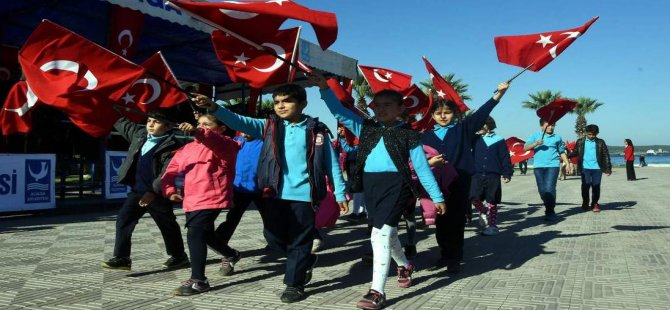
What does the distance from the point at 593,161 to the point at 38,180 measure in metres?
10.8

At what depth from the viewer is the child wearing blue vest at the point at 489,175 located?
7605mm

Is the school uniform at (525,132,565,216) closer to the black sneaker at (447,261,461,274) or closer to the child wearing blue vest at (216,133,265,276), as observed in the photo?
the black sneaker at (447,261,461,274)

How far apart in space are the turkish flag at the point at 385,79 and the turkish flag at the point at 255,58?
2.44 m

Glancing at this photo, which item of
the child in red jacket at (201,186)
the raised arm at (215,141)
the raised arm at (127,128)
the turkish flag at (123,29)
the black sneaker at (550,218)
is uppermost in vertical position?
the turkish flag at (123,29)

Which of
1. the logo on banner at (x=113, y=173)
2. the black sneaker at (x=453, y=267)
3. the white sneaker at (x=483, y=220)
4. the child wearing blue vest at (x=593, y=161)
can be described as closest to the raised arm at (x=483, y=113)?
the black sneaker at (x=453, y=267)

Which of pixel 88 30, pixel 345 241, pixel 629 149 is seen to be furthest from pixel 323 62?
pixel 629 149

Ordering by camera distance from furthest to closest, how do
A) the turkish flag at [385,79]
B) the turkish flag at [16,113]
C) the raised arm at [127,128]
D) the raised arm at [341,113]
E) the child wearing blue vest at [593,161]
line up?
the child wearing blue vest at [593,161], the turkish flag at [385,79], the turkish flag at [16,113], the raised arm at [127,128], the raised arm at [341,113]

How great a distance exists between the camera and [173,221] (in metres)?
4.82

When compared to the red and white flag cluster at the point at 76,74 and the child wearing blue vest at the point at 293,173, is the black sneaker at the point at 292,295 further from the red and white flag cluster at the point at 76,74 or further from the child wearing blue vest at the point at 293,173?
the red and white flag cluster at the point at 76,74

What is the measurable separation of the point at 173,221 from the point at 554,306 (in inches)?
128

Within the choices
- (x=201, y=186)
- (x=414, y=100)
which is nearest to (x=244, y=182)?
(x=201, y=186)

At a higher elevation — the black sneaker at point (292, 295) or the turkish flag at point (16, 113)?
the turkish flag at point (16, 113)

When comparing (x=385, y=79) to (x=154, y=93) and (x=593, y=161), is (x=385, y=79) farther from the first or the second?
(x=593, y=161)

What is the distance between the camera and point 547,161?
9234mm
